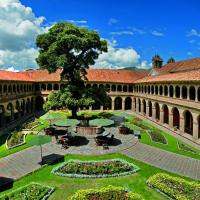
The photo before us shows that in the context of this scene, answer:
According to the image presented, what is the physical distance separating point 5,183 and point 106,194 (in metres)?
7.78

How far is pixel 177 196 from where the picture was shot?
1532cm

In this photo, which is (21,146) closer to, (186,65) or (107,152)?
(107,152)

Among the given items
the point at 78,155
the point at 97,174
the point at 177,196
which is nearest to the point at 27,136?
the point at 78,155

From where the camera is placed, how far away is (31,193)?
52.7 ft

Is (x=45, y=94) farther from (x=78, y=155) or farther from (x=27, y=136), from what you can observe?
(x=78, y=155)

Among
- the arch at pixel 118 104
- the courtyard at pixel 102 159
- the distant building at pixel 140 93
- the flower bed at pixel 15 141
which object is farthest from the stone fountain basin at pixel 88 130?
the arch at pixel 118 104

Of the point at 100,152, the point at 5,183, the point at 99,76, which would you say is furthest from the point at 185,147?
the point at 99,76

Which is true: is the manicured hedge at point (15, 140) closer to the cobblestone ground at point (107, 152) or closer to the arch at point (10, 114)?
the cobblestone ground at point (107, 152)

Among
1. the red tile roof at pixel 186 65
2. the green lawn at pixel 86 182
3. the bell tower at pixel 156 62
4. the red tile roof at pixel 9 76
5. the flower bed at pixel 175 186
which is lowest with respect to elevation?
the green lawn at pixel 86 182

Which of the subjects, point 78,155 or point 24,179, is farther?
point 78,155

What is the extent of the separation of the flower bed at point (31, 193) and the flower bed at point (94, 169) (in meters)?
2.58

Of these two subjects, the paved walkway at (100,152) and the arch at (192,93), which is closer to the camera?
the paved walkway at (100,152)

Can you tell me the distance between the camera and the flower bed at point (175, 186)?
15.6 metres

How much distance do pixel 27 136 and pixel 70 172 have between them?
13.2 meters
